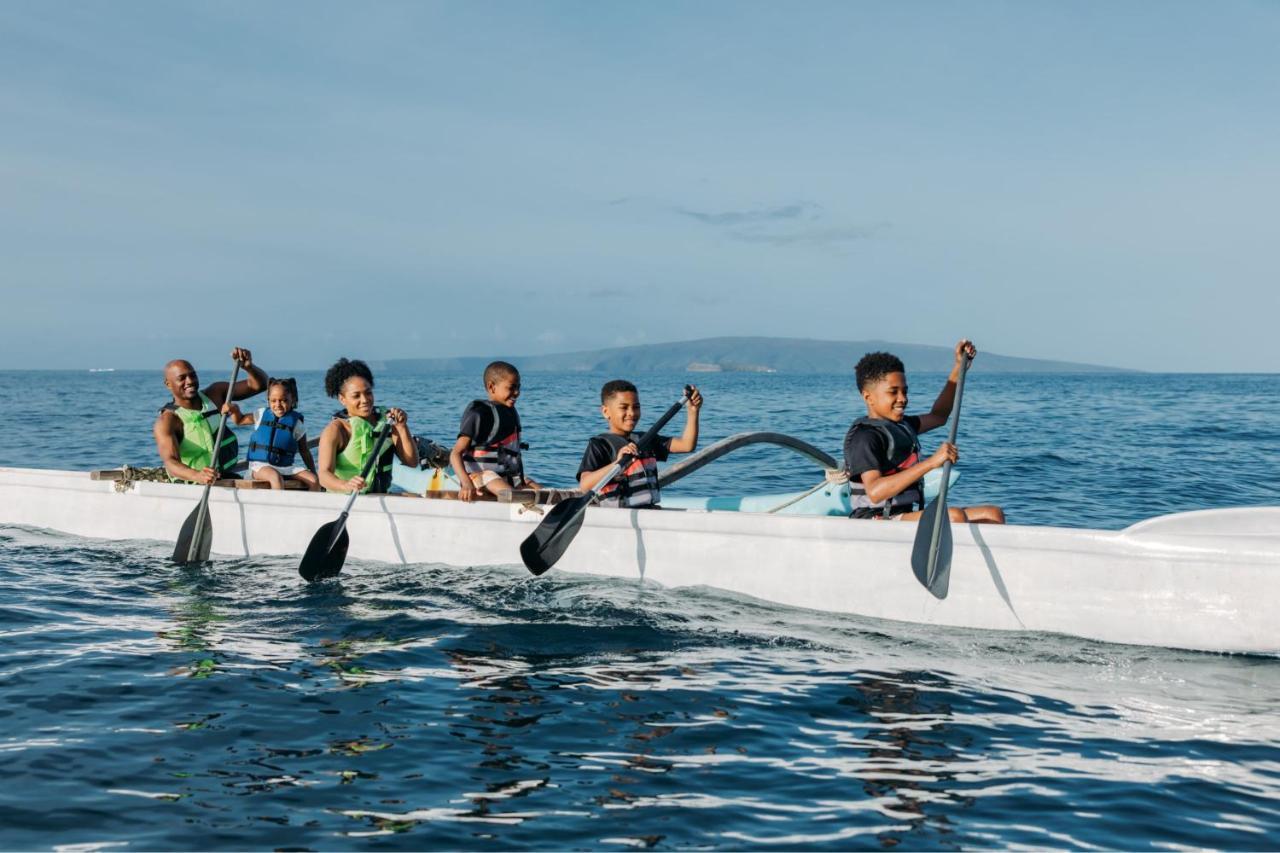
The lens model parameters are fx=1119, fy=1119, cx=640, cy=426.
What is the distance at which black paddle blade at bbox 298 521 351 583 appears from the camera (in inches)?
322

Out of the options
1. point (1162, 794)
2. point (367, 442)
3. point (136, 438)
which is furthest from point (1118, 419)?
point (1162, 794)

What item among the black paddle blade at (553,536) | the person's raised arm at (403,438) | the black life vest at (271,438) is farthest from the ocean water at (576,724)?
the black life vest at (271,438)

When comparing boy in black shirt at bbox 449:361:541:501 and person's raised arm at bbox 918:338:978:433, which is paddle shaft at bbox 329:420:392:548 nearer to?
boy in black shirt at bbox 449:361:541:501

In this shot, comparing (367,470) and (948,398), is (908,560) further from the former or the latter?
(367,470)

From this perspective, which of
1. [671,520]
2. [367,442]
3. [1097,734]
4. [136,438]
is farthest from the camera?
[136,438]

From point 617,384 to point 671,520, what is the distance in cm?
102

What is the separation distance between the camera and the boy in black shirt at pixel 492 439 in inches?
340

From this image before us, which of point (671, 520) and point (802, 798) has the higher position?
point (671, 520)

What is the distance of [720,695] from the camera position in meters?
5.49

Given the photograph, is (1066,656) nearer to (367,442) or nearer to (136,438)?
(367,442)

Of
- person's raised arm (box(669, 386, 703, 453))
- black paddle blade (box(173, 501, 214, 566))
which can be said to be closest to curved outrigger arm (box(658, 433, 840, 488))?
person's raised arm (box(669, 386, 703, 453))

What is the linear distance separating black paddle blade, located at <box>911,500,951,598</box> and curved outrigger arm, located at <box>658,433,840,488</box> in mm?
2218

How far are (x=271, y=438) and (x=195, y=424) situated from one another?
66 cm

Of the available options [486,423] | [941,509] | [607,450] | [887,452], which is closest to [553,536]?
[607,450]
